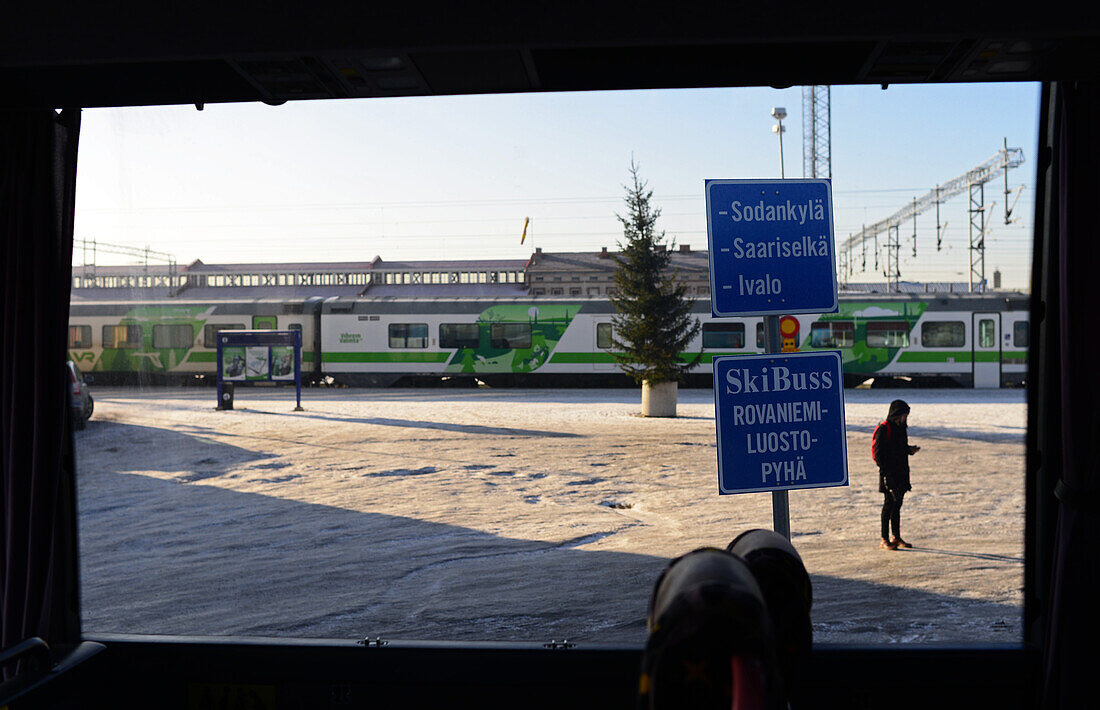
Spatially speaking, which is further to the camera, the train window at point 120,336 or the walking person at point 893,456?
the train window at point 120,336

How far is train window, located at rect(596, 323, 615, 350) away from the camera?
70.9ft

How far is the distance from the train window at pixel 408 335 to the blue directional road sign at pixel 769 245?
19.9 m

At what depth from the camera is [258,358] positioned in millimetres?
18219

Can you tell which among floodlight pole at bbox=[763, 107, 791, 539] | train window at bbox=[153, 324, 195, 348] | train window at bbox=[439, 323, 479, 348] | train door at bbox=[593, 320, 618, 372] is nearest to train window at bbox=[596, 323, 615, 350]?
train door at bbox=[593, 320, 618, 372]

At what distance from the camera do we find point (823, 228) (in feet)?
9.07

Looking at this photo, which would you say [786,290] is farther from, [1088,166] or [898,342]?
[898,342]

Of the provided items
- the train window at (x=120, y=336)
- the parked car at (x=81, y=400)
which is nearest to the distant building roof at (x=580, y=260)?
the train window at (x=120, y=336)

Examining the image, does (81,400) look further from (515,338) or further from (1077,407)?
(1077,407)

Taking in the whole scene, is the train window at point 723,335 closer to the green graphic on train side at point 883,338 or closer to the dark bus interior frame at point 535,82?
the green graphic on train side at point 883,338

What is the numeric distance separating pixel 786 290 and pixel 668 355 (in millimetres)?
13326

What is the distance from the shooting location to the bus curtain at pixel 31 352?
2.96m

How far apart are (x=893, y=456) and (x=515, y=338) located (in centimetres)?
1637

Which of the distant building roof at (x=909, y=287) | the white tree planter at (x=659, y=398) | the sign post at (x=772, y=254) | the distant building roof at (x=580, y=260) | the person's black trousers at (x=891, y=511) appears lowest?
the person's black trousers at (x=891, y=511)

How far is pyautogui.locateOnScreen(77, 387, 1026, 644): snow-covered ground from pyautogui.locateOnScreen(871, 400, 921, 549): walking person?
0.39 m
